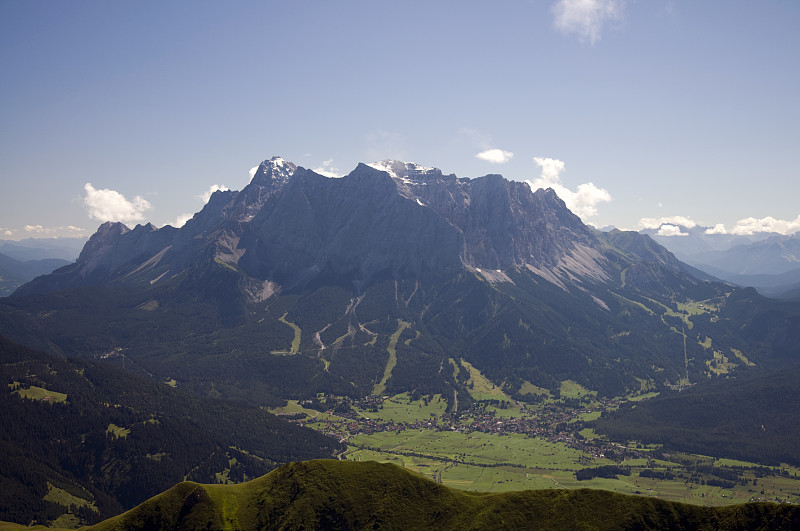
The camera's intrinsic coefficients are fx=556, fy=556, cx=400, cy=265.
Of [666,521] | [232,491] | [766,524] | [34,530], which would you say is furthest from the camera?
[34,530]

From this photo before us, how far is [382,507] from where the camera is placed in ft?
478

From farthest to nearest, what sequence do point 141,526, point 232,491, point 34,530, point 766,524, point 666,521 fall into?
point 34,530, point 232,491, point 141,526, point 666,521, point 766,524

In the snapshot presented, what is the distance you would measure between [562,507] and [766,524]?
42.4 m

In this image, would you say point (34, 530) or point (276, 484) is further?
point (34, 530)

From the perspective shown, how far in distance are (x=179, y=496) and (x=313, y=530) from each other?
37.6m

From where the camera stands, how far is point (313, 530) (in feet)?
463

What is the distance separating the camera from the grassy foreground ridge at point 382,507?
130m

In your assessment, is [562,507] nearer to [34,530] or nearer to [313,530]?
[313,530]

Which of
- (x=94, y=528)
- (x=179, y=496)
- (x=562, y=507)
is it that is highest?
(x=562, y=507)

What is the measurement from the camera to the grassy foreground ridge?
130 metres

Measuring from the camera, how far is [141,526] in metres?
141

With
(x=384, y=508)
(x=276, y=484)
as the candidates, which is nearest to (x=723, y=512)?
(x=384, y=508)

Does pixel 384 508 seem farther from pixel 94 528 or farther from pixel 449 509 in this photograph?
pixel 94 528

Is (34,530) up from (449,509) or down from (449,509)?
down
